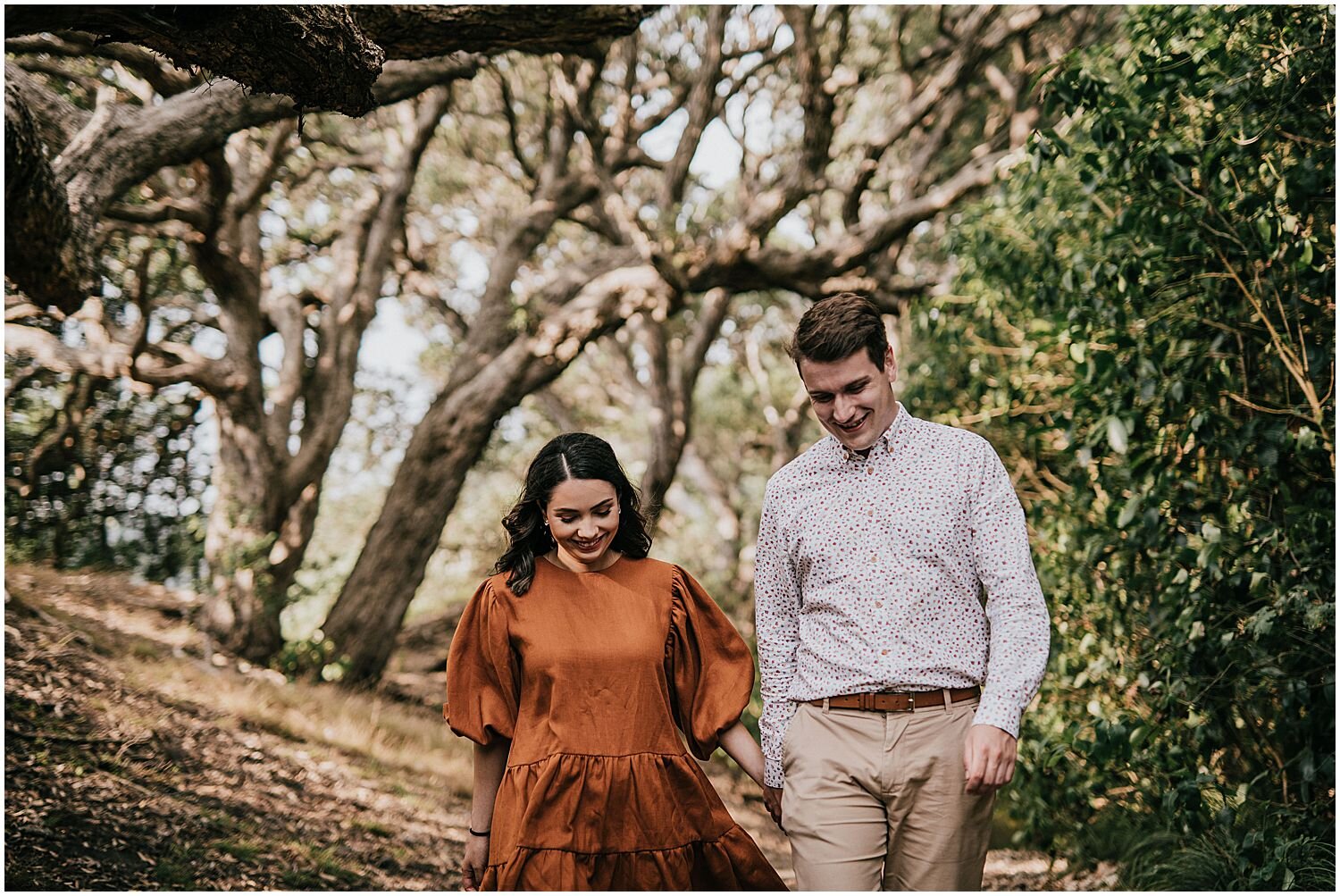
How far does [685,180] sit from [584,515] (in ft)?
28.0

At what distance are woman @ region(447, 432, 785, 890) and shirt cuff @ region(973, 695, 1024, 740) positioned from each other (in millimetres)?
789

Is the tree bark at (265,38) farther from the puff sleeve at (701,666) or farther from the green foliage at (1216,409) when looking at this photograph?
the green foliage at (1216,409)

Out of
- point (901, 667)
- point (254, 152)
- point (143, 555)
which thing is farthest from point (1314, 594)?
point (143, 555)

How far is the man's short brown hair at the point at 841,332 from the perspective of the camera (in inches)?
120

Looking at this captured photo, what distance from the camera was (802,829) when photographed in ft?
9.95

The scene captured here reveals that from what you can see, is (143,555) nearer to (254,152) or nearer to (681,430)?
(254,152)

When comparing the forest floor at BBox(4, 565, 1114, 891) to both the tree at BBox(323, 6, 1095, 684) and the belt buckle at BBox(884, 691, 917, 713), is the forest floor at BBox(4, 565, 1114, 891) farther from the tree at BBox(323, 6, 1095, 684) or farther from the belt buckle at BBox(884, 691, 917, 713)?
the belt buckle at BBox(884, 691, 917, 713)

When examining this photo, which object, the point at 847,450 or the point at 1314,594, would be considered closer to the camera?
the point at 847,450

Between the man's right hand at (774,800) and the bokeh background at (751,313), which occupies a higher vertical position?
the bokeh background at (751,313)

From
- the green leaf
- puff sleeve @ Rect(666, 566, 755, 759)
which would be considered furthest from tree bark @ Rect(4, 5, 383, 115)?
the green leaf

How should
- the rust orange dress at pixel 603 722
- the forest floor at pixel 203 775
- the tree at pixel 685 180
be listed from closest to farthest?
the rust orange dress at pixel 603 722 → the forest floor at pixel 203 775 → the tree at pixel 685 180

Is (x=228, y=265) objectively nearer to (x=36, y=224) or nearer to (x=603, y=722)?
(x=36, y=224)

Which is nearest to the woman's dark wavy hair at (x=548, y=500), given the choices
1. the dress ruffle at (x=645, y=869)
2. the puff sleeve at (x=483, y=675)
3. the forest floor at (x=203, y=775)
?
the puff sleeve at (x=483, y=675)

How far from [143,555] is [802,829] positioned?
38.0 ft
